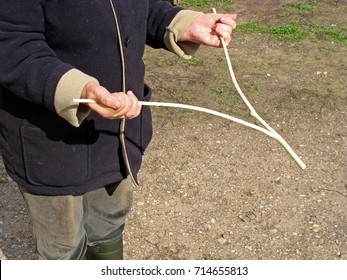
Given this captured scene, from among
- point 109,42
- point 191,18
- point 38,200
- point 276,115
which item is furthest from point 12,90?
point 276,115

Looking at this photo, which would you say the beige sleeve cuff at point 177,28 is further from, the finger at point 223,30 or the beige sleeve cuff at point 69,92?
the beige sleeve cuff at point 69,92

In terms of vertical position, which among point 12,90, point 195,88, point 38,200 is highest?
point 12,90

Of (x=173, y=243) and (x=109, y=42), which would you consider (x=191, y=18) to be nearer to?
(x=109, y=42)

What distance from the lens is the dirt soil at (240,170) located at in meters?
2.74

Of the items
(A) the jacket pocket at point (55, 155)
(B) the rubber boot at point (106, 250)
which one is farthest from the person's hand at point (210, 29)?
(B) the rubber boot at point (106, 250)

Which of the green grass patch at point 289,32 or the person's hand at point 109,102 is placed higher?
the person's hand at point 109,102

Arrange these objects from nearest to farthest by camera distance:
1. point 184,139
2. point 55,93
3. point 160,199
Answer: point 55,93 < point 160,199 < point 184,139

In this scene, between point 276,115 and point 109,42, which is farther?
point 276,115

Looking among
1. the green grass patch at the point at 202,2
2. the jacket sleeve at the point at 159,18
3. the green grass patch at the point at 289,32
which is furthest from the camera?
the green grass patch at the point at 202,2

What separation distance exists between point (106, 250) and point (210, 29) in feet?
3.14

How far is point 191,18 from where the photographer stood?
1908mm

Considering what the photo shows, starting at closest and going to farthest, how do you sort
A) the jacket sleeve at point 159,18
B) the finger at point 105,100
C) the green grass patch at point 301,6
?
the finger at point 105,100
the jacket sleeve at point 159,18
the green grass patch at point 301,6

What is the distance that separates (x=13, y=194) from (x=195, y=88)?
5.30ft

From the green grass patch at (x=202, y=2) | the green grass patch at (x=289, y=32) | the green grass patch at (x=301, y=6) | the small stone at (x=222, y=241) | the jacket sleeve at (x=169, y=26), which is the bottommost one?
the green grass patch at (x=202, y=2)
